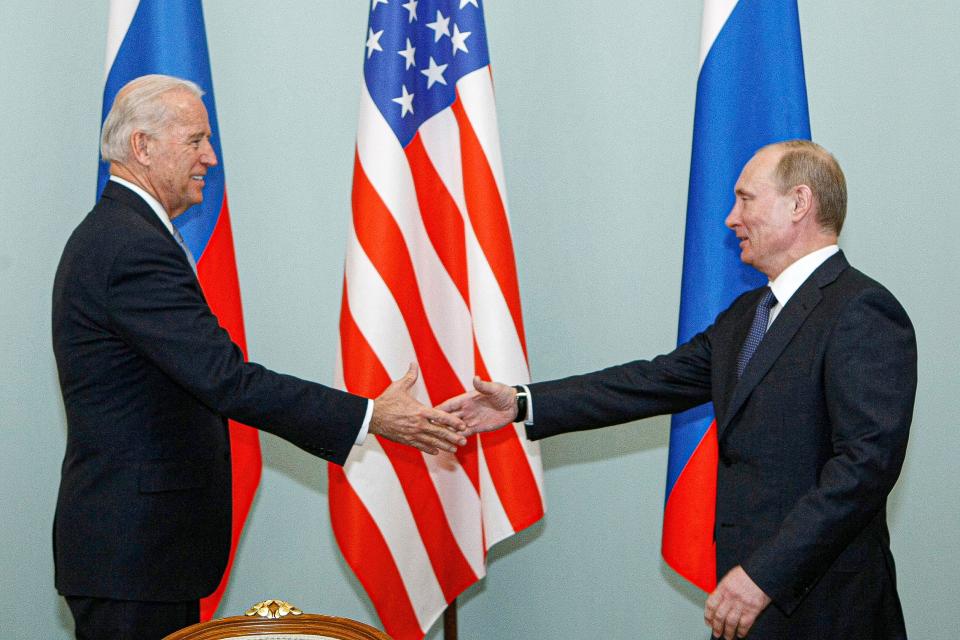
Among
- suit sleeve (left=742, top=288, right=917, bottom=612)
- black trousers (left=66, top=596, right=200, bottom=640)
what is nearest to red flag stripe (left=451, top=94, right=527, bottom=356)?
suit sleeve (left=742, top=288, right=917, bottom=612)

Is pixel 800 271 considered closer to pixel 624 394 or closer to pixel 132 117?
pixel 624 394

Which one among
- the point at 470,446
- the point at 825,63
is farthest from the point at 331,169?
the point at 825,63

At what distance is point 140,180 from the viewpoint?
246 cm

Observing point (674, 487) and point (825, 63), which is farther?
point (825, 63)

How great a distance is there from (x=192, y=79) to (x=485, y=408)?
1.29 m

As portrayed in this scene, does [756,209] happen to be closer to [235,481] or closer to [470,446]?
[470,446]

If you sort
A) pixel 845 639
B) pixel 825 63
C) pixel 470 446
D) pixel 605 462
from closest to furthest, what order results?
1. pixel 845 639
2. pixel 470 446
3. pixel 825 63
4. pixel 605 462

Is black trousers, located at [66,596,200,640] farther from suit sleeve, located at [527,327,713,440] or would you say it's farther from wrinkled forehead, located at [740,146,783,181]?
wrinkled forehead, located at [740,146,783,181]

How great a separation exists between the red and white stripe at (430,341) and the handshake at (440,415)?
167 millimetres

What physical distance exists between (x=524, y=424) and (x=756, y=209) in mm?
939

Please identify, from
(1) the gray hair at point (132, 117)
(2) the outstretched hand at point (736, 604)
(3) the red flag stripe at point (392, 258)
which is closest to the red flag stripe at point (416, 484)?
(3) the red flag stripe at point (392, 258)

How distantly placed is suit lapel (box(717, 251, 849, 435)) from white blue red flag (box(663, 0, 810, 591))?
2.06 ft

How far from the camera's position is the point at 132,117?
2439mm

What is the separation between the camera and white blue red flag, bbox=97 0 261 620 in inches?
120
